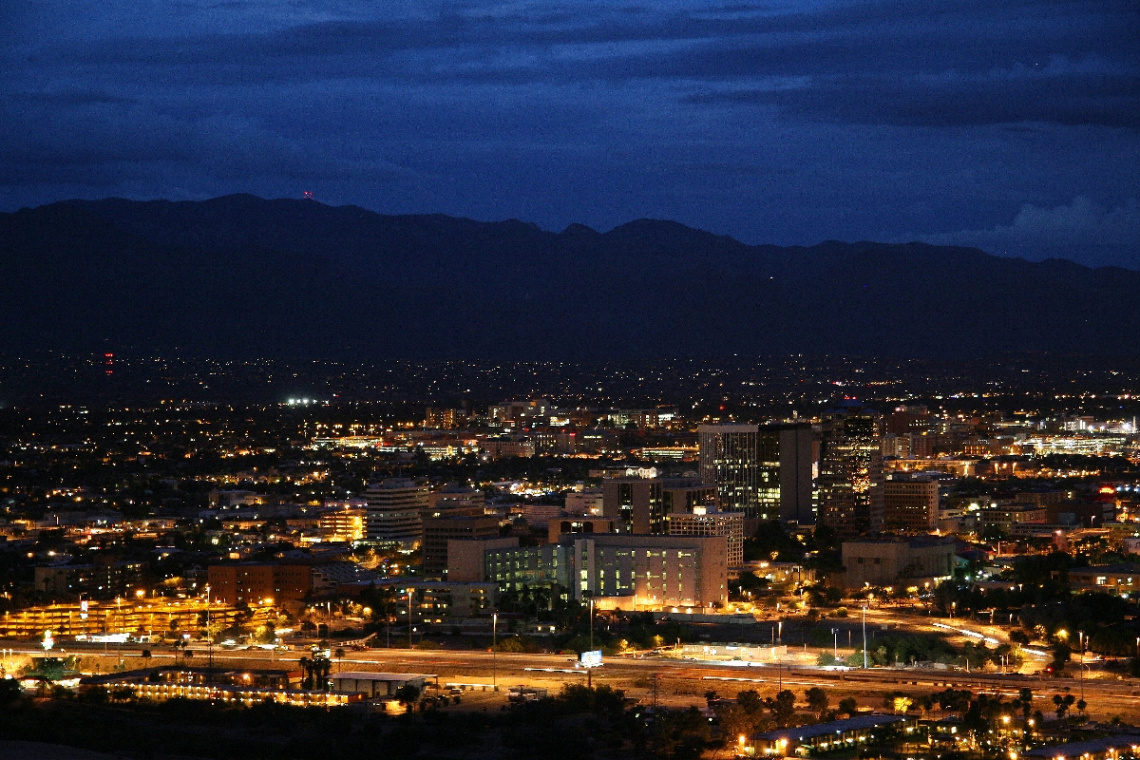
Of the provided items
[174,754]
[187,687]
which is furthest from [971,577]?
[174,754]

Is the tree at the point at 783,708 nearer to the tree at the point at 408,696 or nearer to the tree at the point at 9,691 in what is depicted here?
the tree at the point at 408,696

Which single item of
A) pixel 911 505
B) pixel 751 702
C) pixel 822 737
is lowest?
pixel 822 737

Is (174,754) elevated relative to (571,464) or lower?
lower

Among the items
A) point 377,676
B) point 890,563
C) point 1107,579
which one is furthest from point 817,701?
point 890,563

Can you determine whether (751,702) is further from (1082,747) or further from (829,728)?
(1082,747)

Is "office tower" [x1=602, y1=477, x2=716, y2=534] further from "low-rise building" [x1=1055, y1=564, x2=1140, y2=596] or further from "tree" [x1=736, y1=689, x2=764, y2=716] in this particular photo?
"tree" [x1=736, y1=689, x2=764, y2=716]

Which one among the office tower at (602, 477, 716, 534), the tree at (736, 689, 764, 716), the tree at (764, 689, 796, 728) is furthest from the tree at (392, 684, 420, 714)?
the office tower at (602, 477, 716, 534)

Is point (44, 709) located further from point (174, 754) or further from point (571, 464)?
point (571, 464)
